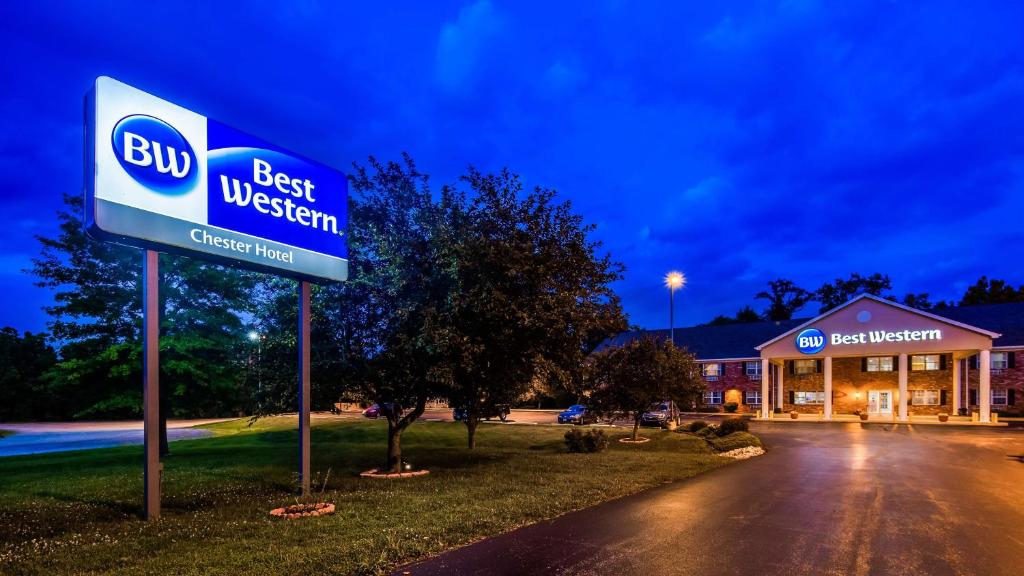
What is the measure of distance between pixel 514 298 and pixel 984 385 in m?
41.0

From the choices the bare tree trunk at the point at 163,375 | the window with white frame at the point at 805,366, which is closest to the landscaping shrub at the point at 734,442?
the bare tree trunk at the point at 163,375

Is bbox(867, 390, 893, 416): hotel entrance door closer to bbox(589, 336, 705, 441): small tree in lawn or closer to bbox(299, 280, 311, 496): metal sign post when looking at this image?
bbox(589, 336, 705, 441): small tree in lawn

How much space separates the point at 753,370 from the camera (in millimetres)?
52188

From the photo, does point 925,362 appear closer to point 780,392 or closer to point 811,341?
point 811,341

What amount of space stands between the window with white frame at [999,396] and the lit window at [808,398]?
11.1 m

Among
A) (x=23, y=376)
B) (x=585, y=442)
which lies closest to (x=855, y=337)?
(x=585, y=442)

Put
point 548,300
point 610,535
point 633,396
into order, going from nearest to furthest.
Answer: point 610,535 < point 548,300 < point 633,396

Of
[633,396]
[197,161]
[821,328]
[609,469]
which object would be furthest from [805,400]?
[197,161]

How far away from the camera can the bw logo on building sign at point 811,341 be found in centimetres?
4500

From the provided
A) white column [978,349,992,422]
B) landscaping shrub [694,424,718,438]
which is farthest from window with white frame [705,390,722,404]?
landscaping shrub [694,424,718,438]

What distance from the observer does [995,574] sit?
7020 millimetres

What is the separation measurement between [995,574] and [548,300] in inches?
334

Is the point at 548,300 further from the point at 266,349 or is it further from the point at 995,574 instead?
the point at 995,574

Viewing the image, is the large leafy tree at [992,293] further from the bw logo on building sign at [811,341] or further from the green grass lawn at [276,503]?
the green grass lawn at [276,503]
